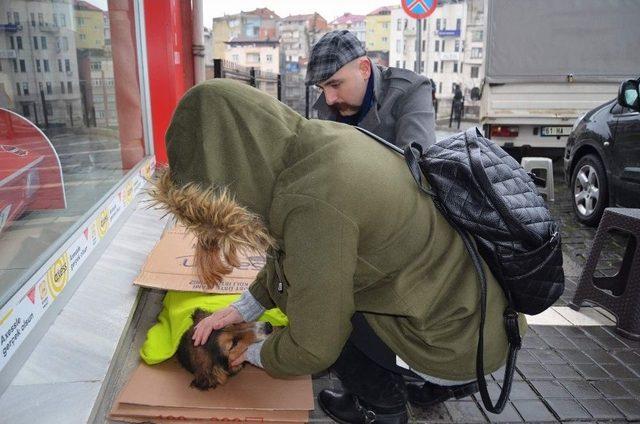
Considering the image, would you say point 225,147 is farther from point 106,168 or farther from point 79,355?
point 106,168

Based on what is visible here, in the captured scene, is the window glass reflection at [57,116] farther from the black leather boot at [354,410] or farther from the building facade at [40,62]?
the black leather boot at [354,410]

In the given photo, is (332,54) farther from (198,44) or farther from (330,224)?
(198,44)

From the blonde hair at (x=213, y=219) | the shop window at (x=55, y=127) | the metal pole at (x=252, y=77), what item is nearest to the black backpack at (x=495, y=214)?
the blonde hair at (x=213, y=219)

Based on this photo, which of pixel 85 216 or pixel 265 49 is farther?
pixel 265 49

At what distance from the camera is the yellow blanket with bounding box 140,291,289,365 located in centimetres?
250

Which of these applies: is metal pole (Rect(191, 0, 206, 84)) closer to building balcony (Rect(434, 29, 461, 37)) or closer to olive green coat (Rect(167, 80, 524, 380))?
olive green coat (Rect(167, 80, 524, 380))

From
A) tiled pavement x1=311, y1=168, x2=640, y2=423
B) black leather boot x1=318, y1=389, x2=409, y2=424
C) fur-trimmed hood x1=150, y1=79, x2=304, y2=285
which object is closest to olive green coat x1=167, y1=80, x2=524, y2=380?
fur-trimmed hood x1=150, y1=79, x2=304, y2=285

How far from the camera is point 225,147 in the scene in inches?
60.3

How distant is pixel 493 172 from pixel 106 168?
11.2 feet

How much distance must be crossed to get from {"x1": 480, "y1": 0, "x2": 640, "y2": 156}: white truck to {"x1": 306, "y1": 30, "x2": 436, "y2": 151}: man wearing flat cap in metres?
5.47

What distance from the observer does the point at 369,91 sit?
293cm

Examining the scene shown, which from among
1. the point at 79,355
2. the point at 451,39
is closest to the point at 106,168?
the point at 79,355

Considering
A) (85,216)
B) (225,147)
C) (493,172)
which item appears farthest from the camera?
(85,216)

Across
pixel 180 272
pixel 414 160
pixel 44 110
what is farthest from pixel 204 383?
pixel 44 110
